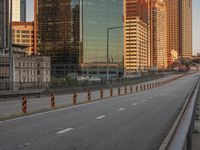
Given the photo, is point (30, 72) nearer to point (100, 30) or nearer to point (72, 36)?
point (72, 36)

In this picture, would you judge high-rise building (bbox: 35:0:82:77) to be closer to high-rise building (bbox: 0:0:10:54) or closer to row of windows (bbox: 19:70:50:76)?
row of windows (bbox: 19:70:50:76)

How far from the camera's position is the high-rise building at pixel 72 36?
168000 millimetres

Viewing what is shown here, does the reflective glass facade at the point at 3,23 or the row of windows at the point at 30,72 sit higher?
the reflective glass facade at the point at 3,23

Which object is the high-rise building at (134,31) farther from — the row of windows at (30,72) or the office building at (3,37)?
the office building at (3,37)

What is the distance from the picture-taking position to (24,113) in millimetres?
22328

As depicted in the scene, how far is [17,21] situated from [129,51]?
64520 millimetres

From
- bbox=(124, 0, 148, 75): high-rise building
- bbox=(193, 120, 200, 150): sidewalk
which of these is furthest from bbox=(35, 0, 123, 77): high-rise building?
bbox=(193, 120, 200, 150): sidewalk

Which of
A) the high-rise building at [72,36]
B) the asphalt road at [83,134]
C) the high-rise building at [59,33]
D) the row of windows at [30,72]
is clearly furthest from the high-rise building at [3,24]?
the asphalt road at [83,134]

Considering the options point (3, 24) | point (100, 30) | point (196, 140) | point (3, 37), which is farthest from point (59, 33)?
point (196, 140)

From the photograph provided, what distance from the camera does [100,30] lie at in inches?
6727

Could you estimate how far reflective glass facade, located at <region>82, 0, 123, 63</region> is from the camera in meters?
149

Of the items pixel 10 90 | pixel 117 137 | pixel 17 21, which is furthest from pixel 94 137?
pixel 17 21

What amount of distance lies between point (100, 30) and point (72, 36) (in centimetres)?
1227

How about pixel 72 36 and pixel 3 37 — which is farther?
pixel 72 36
